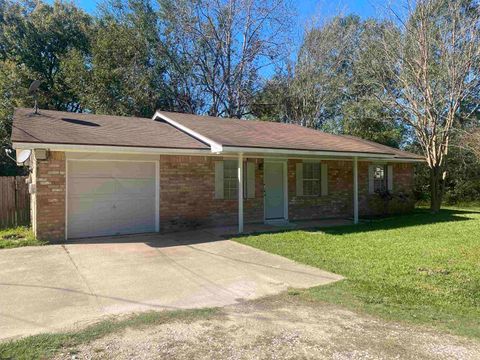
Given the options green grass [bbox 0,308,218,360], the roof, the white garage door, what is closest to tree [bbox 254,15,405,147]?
the roof

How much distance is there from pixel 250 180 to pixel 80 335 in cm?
887

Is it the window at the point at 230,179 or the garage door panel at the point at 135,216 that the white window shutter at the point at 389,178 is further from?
the garage door panel at the point at 135,216

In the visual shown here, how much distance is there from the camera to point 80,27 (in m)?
25.2

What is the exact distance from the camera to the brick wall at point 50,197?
9.07 meters

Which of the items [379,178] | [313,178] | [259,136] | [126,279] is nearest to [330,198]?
[313,178]

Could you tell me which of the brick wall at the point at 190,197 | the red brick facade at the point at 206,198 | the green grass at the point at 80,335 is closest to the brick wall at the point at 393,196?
the red brick facade at the point at 206,198

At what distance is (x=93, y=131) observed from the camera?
10555mm

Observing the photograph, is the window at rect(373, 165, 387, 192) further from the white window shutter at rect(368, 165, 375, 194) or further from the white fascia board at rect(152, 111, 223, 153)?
the white fascia board at rect(152, 111, 223, 153)

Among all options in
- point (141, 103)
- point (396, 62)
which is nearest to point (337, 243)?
point (396, 62)

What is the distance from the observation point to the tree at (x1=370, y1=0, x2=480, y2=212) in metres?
15.4

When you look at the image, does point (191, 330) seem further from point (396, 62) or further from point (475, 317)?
point (396, 62)

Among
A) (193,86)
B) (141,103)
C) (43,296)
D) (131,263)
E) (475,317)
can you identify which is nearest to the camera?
(475,317)

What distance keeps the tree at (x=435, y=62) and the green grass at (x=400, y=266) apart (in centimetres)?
544

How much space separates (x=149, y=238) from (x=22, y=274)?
3625 millimetres
